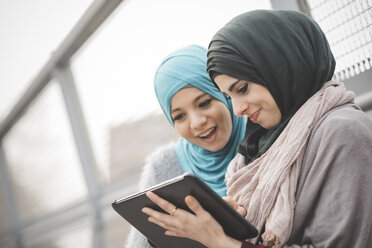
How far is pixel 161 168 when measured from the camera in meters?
1.61

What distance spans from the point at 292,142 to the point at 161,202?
0.36m

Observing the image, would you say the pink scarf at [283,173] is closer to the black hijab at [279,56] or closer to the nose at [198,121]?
the black hijab at [279,56]

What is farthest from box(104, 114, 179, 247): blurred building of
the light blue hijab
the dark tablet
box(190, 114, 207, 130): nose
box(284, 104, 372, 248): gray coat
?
box(284, 104, 372, 248): gray coat

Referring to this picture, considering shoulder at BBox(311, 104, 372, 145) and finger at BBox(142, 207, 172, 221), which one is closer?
shoulder at BBox(311, 104, 372, 145)

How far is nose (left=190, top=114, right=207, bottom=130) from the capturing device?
1296mm

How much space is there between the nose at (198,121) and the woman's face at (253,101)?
0.89ft

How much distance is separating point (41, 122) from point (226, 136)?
2741 mm

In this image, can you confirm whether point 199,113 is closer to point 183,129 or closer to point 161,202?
point 183,129

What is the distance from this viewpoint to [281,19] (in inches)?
39.0

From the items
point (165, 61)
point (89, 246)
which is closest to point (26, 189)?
point (89, 246)

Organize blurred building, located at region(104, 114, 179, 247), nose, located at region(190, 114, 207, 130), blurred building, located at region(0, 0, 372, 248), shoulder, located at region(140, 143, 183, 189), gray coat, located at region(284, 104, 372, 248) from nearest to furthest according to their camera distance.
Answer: gray coat, located at region(284, 104, 372, 248) < nose, located at region(190, 114, 207, 130) < shoulder, located at region(140, 143, 183, 189) < blurred building, located at region(104, 114, 179, 247) < blurred building, located at region(0, 0, 372, 248)

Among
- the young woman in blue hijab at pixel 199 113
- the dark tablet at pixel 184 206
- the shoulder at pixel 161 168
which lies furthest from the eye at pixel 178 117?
the dark tablet at pixel 184 206

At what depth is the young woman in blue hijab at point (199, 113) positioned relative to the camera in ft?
4.33

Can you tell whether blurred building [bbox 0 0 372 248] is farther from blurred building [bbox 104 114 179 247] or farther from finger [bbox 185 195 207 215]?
finger [bbox 185 195 207 215]
